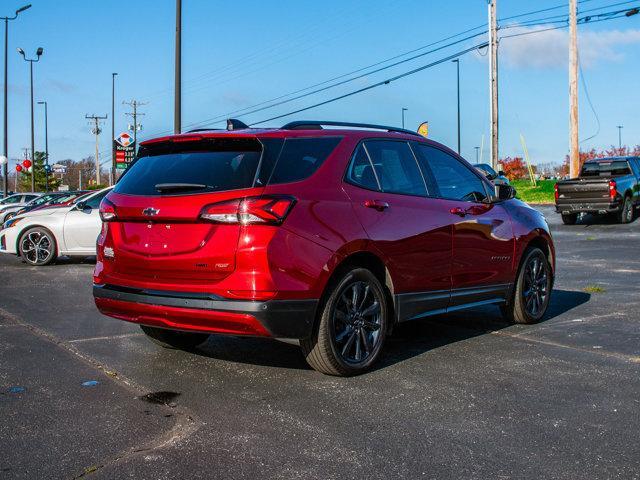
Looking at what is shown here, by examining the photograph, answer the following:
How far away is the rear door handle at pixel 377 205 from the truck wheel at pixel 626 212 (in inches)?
769

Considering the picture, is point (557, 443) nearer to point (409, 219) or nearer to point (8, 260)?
point (409, 219)

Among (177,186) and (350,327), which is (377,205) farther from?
(177,186)

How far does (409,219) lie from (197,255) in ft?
5.69

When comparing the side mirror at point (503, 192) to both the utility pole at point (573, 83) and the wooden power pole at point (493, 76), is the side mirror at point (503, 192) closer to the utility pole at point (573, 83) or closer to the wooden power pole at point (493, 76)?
the utility pole at point (573, 83)

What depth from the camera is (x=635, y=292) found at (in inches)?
365

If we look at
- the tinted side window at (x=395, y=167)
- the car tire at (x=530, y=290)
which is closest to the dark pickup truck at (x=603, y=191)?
the car tire at (x=530, y=290)

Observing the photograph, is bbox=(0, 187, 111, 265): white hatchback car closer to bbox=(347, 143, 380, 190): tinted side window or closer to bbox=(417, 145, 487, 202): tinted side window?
bbox=(417, 145, 487, 202): tinted side window

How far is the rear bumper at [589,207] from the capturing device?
22.4 m

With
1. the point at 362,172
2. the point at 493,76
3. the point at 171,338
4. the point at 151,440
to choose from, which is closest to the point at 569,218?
the point at 493,76

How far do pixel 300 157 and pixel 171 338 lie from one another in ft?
6.53

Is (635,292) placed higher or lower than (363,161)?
lower

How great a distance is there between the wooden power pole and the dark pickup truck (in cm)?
761

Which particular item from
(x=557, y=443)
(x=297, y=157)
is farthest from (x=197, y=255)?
(x=557, y=443)

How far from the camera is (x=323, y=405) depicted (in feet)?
14.8
